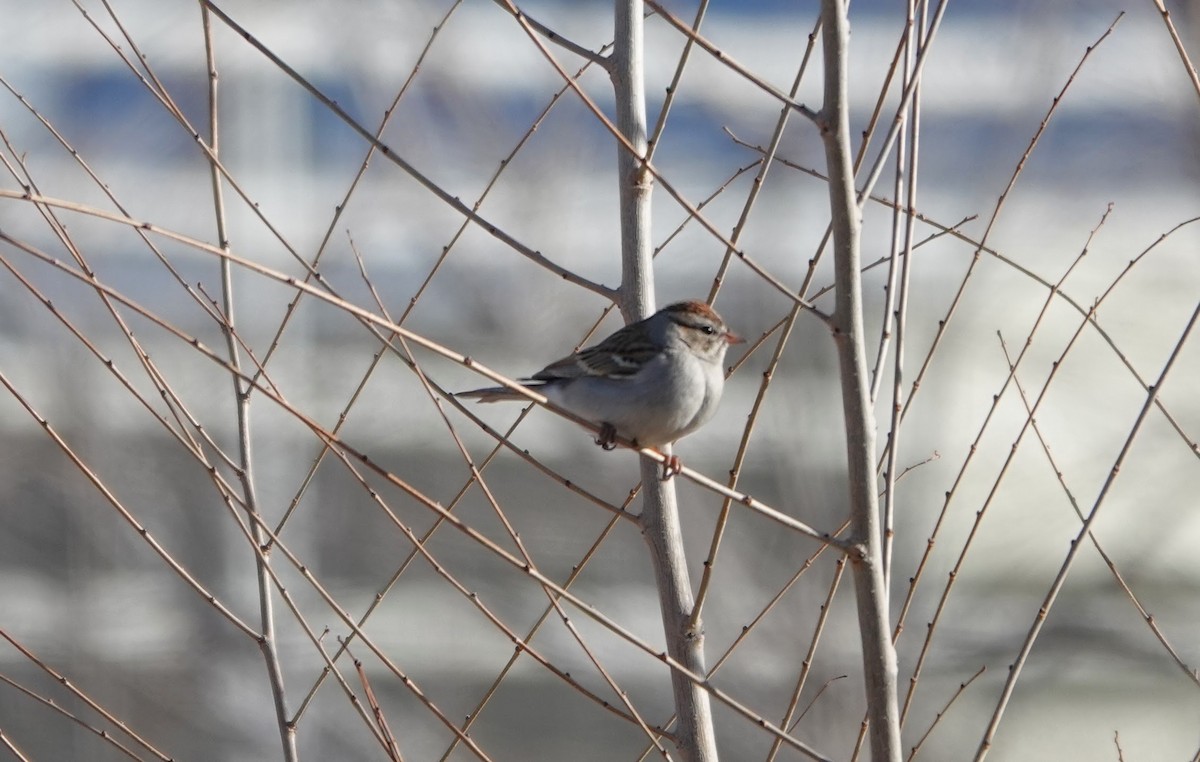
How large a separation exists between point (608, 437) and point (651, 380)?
0.19 m

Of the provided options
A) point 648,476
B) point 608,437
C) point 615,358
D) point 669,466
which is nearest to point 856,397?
point 669,466

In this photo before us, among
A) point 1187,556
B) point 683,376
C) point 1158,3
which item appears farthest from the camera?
point 1187,556

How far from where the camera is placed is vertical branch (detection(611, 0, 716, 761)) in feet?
7.50

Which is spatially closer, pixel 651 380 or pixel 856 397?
pixel 856 397

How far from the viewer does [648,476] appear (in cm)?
242

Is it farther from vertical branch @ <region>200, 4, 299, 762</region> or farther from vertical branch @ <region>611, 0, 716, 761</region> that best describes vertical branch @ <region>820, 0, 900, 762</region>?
vertical branch @ <region>200, 4, 299, 762</region>

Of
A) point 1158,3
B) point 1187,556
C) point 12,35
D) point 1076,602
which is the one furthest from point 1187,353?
point 12,35

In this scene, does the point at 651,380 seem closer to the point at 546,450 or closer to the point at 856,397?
the point at 856,397

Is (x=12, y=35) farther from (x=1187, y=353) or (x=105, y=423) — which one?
(x=1187, y=353)

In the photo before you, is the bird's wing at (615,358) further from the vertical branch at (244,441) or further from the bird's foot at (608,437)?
the vertical branch at (244,441)

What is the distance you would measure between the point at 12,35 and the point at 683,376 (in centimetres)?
535

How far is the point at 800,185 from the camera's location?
20.1 ft

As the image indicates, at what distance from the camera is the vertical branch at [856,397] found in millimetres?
1640

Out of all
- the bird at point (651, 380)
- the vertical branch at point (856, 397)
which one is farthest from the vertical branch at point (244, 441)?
the vertical branch at point (856, 397)
